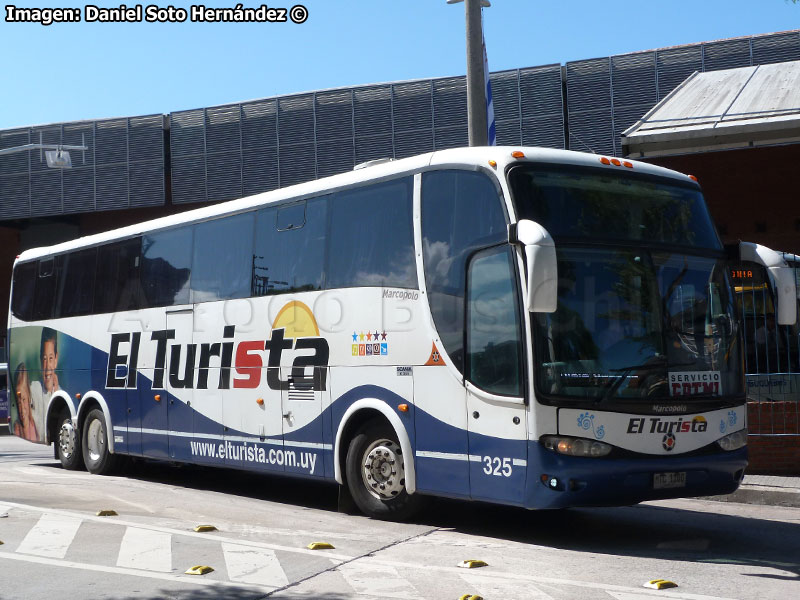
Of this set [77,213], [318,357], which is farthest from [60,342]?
[77,213]

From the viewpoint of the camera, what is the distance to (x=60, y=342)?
54.6 feet

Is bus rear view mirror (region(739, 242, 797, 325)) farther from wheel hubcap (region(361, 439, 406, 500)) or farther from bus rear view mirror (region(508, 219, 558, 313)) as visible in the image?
wheel hubcap (region(361, 439, 406, 500))

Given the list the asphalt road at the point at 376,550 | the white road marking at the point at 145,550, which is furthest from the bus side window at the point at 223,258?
the white road marking at the point at 145,550

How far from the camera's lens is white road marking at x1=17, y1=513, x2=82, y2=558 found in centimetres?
838

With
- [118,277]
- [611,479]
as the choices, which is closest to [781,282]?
[611,479]

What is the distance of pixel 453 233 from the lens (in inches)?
373

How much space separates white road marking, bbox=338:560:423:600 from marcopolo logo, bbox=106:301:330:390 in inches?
141

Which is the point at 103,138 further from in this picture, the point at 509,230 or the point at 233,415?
the point at 509,230

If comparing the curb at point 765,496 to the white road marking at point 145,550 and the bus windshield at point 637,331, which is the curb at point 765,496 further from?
the white road marking at point 145,550

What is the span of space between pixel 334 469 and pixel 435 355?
204cm

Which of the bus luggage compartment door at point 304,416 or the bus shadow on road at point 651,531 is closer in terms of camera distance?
the bus shadow on road at point 651,531

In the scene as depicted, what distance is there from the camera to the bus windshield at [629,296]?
8594 mm

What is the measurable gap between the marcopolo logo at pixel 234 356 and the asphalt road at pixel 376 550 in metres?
1.44

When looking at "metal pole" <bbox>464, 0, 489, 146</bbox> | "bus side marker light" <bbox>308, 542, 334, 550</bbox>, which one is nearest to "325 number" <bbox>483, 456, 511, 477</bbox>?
"bus side marker light" <bbox>308, 542, 334, 550</bbox>
